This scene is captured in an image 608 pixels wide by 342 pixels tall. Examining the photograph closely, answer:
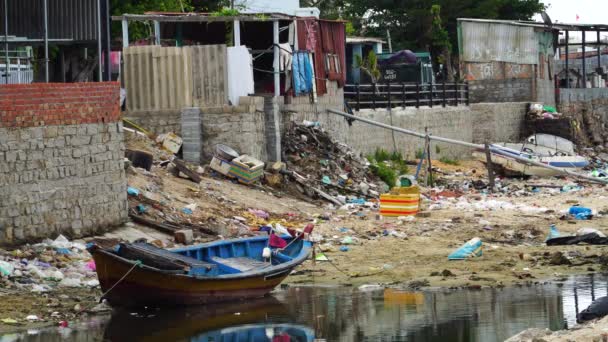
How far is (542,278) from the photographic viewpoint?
677 inches

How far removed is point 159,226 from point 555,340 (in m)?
8.60

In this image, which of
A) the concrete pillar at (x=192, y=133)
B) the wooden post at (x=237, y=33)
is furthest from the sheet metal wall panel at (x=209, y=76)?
the wooden post at (x=237, y=33)

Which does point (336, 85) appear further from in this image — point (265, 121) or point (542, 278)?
point (542, 278)

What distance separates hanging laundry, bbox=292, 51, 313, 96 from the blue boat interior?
10286 millimetres

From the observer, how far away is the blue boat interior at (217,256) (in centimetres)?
1468

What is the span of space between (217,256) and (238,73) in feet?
29.6

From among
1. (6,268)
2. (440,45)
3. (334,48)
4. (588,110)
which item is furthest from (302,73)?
(588,110)

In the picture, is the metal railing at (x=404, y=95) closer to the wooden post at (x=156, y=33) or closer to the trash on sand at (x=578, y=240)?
the wooden post at (x=156, y=33)

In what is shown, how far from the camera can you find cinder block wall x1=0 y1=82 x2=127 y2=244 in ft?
54.9

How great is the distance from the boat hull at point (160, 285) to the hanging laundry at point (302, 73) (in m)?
11.4

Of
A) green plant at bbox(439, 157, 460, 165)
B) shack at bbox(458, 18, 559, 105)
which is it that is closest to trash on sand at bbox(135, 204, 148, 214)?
green plant at bbox(439, 157, 460, 165)

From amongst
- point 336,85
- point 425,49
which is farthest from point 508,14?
point 336,85

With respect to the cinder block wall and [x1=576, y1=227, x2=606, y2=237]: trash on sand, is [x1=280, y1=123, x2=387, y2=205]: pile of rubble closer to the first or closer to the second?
[x1=576, y1=227, x2=606, y2=237]: trash on sand

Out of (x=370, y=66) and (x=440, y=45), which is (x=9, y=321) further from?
(x=440, y=45)
